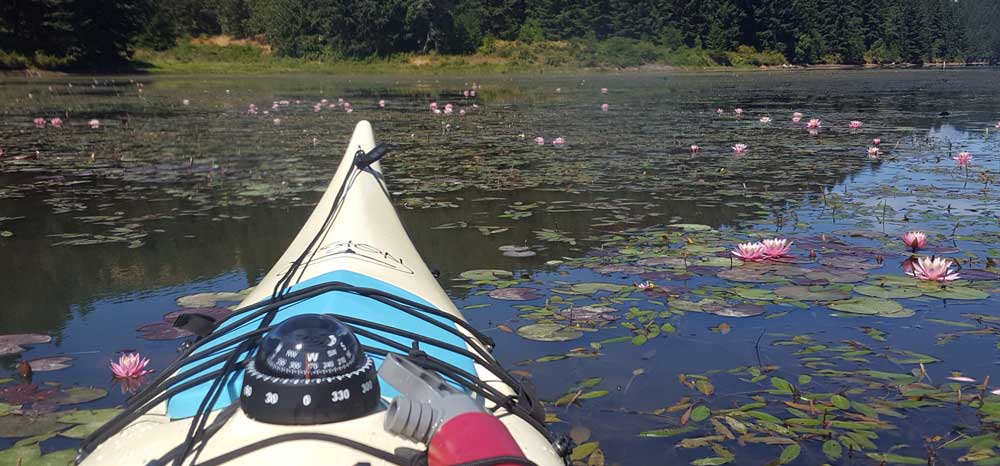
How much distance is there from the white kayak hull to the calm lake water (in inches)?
18.2

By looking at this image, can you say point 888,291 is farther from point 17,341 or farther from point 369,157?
point 17,341

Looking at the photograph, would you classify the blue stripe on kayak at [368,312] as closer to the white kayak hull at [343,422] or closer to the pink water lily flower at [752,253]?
the white kayak hull at [343,422]

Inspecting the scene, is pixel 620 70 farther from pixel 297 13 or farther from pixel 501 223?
pixel 501 223

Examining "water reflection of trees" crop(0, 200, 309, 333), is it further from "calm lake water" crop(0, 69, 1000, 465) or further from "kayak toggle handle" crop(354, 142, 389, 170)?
"kayak toggle handle" crop(354, 142, 389, 170)

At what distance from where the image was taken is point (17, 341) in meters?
2.62

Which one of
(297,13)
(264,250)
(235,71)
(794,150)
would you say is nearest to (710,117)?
(794,150)

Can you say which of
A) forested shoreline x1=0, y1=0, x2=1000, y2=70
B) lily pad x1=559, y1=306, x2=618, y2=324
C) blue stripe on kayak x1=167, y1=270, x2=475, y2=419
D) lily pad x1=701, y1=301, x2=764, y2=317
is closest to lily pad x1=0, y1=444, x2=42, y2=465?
blue stripe on kayak x1=167, y1=270, x2=475, y2=419

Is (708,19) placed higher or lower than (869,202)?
higher

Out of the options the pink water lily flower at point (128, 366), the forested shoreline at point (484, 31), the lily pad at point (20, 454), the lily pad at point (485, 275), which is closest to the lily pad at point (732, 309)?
the lily pad at point (485, 275)

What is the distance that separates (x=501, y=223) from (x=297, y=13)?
1348 inches

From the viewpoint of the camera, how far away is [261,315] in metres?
1.95

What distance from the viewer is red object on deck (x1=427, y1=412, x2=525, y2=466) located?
999 millimetres

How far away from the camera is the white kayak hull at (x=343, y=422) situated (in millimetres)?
1189

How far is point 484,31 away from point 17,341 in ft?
129
